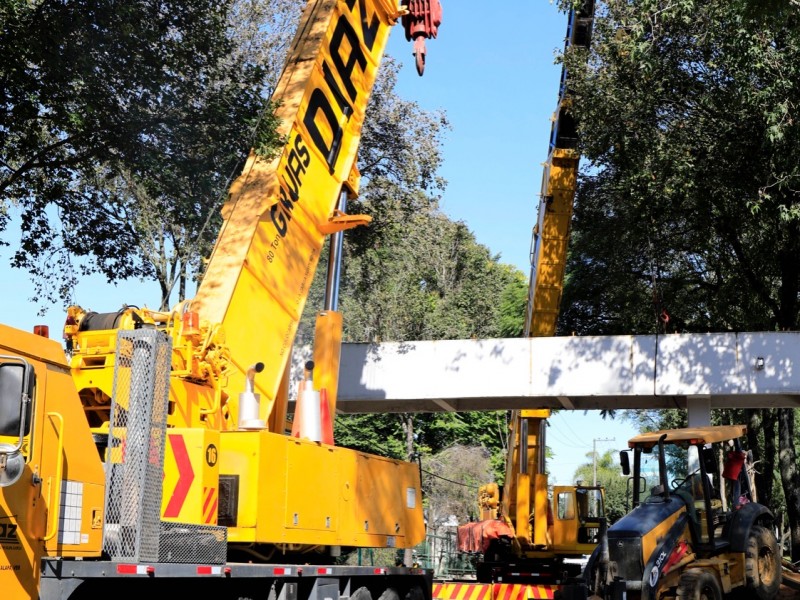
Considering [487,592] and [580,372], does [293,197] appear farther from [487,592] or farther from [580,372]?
[580,372]

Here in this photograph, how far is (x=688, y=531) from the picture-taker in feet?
50.0

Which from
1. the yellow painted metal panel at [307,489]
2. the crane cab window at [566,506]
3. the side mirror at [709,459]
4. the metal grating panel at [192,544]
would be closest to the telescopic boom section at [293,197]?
the yellow painted metal panel at [307,489]

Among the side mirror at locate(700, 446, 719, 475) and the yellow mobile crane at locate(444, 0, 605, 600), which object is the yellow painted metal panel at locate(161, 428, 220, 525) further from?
the yellow mobile crane at locate(444, 0, 605, 600)

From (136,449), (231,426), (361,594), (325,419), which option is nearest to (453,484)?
(361,594)

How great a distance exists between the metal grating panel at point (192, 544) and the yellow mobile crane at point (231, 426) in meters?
0.02

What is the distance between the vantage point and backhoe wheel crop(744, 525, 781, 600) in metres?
15.6

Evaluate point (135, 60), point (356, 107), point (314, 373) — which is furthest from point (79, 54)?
point (314, 373)

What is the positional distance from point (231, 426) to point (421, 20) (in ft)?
22.6

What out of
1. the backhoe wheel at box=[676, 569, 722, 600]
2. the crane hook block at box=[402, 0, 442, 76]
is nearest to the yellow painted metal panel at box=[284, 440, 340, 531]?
the backhoe wheel at box=[676, 569, 722, 600]

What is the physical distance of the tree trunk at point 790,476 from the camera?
2622 cm

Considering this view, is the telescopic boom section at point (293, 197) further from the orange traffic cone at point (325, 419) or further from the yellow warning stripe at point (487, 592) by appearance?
the yellow warning stripe at point (487, 592)

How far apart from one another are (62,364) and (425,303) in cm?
3689

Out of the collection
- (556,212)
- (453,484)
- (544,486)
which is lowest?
(544,486)

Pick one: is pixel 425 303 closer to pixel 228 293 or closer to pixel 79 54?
pixel 79 54
